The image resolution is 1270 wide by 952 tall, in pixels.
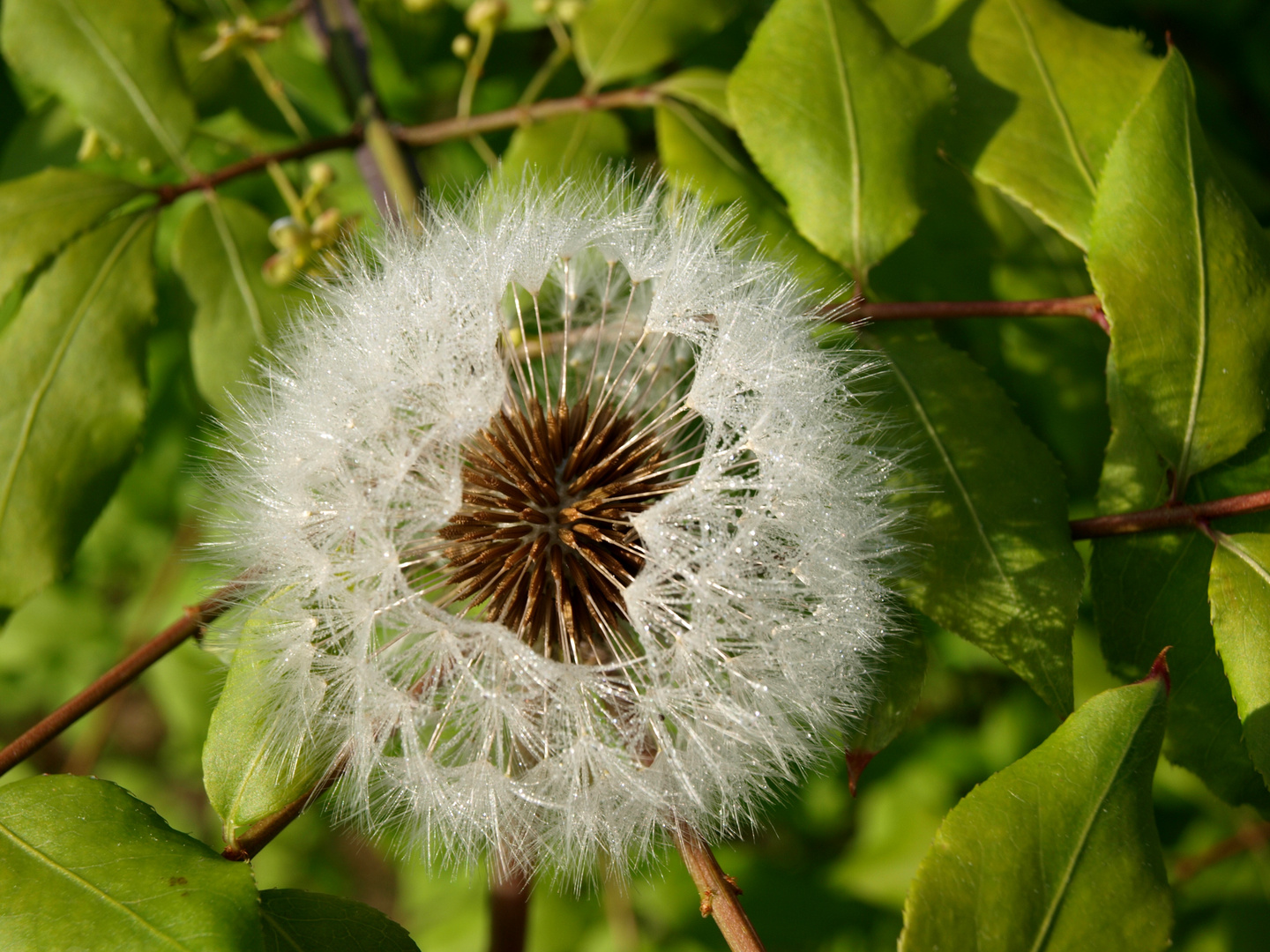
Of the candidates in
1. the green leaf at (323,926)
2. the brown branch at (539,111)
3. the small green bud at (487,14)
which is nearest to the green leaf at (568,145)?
the brown branch at (539,111)

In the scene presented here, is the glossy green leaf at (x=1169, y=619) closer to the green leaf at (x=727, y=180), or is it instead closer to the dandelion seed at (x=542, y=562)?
the dandelion seed at (x=542, y=562)

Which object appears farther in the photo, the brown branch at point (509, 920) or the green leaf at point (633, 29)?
the green leaf at point (633, 29)

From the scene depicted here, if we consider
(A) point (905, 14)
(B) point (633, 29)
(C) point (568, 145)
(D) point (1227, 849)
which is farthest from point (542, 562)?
(D) point (1227, 849)

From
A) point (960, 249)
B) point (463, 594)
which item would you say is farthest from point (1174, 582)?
point (463, 594)

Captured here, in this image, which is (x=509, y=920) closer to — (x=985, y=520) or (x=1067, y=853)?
(x=1067, y=853)

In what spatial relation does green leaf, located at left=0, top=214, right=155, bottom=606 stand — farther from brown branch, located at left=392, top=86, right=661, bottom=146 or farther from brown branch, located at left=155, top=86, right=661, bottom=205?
brown branch, located at left=392, top=86, right=661, bottom=146

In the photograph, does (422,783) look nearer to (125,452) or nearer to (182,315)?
(125,452)

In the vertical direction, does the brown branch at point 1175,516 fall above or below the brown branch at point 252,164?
below
